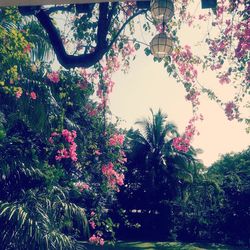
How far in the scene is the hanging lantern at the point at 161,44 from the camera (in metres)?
4.01

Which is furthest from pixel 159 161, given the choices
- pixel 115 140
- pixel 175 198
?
pixel 115 140


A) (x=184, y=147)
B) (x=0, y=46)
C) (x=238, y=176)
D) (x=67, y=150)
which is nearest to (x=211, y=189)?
(x=238, y=176)

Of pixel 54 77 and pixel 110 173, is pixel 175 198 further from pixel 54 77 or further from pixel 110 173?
pixel 54 77

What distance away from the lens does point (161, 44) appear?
4055 millimetres

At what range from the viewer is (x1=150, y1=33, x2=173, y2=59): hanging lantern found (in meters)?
4.01

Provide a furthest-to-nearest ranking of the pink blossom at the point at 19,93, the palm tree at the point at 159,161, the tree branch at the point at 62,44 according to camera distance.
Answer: the palm tree at the point at 159,161 → the pink blossom at the point at 19,93 → the tree branch at the point at 62,44

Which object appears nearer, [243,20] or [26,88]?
[243,20]

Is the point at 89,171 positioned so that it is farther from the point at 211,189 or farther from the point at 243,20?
the point at 211,189

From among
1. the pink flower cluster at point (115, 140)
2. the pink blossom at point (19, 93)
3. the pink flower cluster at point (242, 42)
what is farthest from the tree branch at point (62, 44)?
the pink flower cluster at point (115, 140)

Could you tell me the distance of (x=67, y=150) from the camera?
958 cm

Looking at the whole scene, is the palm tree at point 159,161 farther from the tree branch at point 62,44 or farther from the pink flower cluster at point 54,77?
the tree branch at point 62,44

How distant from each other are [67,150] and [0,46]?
5.70 m

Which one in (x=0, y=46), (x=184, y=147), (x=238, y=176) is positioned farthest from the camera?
(x=238, y=176)

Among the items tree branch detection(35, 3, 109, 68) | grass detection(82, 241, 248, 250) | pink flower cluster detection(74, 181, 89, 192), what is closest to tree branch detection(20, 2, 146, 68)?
tree branch detection(35, 3, 109, 68)
